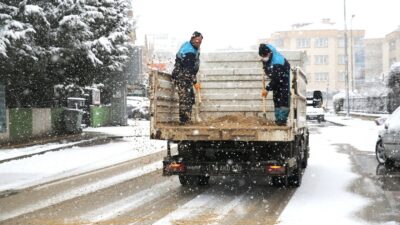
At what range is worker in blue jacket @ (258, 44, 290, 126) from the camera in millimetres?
9039

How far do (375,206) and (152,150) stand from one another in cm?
1187

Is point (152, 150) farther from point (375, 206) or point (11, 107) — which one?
point (375, 206)

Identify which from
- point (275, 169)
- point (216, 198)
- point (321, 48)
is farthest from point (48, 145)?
point (321, 48)

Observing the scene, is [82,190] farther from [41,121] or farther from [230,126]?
[41,121]

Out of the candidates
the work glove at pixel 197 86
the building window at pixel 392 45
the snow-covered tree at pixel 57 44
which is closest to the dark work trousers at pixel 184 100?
the work glove at pixel 197 86

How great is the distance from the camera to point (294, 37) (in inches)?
3844

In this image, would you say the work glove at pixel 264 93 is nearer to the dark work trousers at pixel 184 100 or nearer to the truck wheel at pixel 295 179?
the dark work trousers at pixel 184 100

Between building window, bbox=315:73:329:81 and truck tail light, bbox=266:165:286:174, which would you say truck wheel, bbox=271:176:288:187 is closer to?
truck tail light, bbox=266:165:286:174

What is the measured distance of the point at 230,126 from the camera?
8.86 meters

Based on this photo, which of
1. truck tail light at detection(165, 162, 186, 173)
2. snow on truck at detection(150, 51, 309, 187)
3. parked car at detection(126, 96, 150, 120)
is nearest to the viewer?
snow on truck at detection(150, 51, 309, 187)

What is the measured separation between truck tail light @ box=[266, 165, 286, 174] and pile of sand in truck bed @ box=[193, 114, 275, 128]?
2.43 ft

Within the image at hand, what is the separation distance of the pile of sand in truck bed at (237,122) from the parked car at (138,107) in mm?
32186

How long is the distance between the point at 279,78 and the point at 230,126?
1145 millimetres

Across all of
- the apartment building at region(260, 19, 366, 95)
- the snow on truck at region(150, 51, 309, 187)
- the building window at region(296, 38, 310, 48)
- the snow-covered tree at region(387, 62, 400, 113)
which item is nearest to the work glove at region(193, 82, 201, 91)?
the snow on truck at region(150, 51, 309, 187)
